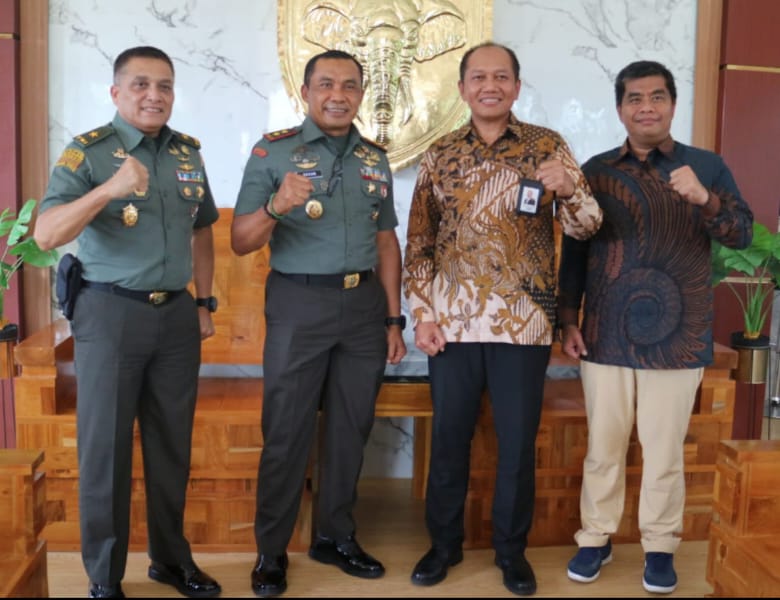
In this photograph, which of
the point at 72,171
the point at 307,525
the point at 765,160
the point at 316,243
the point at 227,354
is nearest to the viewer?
the point at 72,171

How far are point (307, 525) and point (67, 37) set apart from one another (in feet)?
6.93

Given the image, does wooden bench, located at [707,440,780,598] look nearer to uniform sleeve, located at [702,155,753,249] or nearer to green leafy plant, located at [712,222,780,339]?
uniform sleeve, located at [702,155,753,249]

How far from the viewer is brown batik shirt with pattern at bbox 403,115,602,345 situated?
7.77ft

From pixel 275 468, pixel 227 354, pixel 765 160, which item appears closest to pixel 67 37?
pixel 227 354

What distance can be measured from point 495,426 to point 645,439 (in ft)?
1.50

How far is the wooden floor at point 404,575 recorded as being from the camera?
253cm

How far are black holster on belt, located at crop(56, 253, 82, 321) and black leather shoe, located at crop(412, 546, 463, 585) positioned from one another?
1.31 metres

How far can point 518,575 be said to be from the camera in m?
2.53

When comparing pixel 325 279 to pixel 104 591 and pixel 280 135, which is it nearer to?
pixel 280 135

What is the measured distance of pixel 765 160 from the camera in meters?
3.55

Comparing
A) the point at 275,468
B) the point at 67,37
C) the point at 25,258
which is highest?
the point at 67,37

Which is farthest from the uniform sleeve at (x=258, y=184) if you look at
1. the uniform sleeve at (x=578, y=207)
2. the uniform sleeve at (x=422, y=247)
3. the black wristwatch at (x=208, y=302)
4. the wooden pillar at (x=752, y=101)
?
the wooden pillar at (x=752, y=101)

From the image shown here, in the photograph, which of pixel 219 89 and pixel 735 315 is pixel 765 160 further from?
pixel 219 89

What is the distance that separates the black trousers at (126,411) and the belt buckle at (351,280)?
0.44 m
